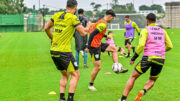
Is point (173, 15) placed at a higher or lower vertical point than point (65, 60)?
higher

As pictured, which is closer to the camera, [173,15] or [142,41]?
[142,41]

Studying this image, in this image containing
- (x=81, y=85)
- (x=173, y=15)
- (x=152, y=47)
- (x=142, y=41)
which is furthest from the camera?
(x=173, y=15)

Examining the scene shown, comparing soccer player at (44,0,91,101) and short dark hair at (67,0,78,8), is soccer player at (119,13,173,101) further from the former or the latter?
short dark hair at (67,0,78,8)

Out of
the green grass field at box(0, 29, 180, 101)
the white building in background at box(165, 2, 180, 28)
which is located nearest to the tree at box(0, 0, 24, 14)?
the white building in background at box(165, 2, 180, 28)

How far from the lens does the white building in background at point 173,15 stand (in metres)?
64.8

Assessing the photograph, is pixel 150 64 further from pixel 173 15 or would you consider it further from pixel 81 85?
pixel 173 15

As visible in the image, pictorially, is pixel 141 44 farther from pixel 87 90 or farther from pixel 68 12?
pixel 87 90

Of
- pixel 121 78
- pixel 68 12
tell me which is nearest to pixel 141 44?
pixel 68 12

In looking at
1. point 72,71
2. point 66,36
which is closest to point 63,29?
point 66,36

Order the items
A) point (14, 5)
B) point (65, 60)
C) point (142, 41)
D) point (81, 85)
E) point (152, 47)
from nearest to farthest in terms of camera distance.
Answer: point (142, 41), point (152, 47), point (65, 60), point (81, 85), point (14, 5)

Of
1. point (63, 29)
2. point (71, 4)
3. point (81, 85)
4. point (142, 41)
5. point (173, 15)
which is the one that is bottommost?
point (81, 85)

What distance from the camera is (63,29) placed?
7.16 m

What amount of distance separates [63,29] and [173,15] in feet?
200

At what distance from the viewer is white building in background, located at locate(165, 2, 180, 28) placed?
212 ft
